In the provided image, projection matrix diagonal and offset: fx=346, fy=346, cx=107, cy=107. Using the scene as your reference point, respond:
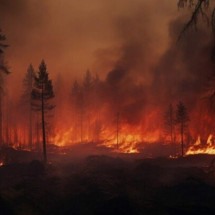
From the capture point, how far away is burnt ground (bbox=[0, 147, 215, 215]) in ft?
65.9

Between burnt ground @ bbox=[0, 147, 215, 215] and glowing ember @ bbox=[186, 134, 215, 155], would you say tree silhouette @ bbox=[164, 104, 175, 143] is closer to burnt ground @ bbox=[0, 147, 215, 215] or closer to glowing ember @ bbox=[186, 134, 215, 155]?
glowing ember @ bbox=[186, 134, 215, 155]

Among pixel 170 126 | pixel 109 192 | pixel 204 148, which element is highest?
pixel 170 126

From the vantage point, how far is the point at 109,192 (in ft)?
83.4

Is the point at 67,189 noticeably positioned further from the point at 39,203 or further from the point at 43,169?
the point at 43,169

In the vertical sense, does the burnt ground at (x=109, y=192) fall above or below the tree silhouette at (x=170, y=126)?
below

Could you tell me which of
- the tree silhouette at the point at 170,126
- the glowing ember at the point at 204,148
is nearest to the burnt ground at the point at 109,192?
the glowing ember at the point at 204,148

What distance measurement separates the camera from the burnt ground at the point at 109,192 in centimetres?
2009

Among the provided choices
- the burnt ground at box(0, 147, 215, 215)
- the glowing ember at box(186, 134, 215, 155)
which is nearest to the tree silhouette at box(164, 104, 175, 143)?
the glowing ember at box(186, 134, 215, 155)

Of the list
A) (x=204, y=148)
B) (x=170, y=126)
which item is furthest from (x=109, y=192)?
(x=170, y=126)

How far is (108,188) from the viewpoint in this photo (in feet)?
88.6

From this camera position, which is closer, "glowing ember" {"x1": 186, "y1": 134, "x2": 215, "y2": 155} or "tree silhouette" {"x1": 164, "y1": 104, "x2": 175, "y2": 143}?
"glowing ember" {"x1": 186, "y1": 134, "x2": 215, "y2": 155}

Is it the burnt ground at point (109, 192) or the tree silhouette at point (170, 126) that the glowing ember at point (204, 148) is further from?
the burnt ground at point (109, 192)

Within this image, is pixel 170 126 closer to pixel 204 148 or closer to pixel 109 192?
pixel 204 148

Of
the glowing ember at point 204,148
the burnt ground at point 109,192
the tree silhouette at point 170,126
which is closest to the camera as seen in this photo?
the burnt ground at point 109,192
